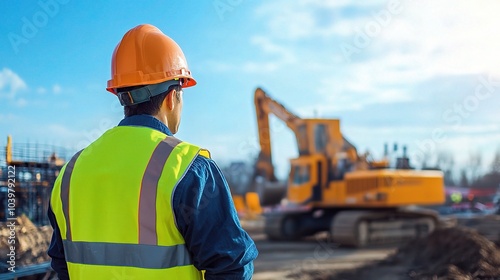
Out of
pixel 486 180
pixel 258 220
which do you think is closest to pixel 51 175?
pixel 258 220

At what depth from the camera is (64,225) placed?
181 cm

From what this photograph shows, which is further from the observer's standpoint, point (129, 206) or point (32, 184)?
point (32, 184)

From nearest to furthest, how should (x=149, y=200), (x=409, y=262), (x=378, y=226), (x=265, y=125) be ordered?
(x=149, y=200), (x=409, y=262), (x=378, y=226), (x=265, y=125)

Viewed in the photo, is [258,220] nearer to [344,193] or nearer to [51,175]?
[344,193]

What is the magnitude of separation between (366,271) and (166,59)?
26.8ft

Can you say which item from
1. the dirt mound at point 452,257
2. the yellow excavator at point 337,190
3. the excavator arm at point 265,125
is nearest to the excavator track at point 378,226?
the yellow excavator at point 337,190

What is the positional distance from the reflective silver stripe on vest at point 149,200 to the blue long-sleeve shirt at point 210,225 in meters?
0.07

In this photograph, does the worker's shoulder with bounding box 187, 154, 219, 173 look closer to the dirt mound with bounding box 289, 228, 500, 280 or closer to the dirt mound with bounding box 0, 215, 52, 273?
the dirt mound with bounding box 0, 215, 52, 273

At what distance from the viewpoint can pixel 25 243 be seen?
5.07m

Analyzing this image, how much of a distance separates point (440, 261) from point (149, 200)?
7.87 metres

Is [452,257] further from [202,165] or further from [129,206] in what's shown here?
[129,206]

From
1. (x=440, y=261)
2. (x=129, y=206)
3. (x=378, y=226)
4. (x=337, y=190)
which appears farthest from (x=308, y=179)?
(x=129, y=206)

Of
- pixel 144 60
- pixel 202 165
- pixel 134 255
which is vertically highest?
pixel 144 60

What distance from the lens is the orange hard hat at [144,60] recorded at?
1803mm
